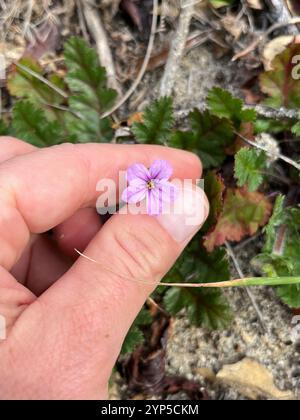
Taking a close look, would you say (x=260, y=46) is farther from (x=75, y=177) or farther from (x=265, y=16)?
(x=75, y=177)

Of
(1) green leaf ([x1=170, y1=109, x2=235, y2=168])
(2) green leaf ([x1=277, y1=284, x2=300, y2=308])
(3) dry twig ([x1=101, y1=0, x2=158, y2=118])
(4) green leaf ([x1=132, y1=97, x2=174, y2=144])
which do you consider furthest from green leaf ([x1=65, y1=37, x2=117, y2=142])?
(2) green leaf ([x1=277, y1=284, x2=300, y2=308])

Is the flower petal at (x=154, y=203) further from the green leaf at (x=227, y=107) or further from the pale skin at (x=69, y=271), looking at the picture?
the green leaf at (x=227, y=107)

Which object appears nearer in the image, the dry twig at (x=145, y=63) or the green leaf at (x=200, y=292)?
the green leaf at (x=200, y=292)

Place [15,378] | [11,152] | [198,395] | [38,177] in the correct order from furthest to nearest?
[198,395] → [11,152] → [38,177] → [15,378]

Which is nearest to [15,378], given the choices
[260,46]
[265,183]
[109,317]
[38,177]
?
[109,317]

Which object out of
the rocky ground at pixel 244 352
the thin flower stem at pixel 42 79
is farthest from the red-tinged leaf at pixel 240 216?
the thin flower stem at pixel 42 79
